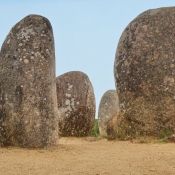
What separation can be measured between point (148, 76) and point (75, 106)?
19.6 ft

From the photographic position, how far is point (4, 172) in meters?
6.70

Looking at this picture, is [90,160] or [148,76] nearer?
[90,160]

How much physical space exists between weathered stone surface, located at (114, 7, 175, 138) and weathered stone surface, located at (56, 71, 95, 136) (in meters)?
5.17

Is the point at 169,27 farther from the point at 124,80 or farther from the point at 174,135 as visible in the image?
the point at 174,135

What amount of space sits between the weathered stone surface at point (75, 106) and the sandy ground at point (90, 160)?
7140 millimetres

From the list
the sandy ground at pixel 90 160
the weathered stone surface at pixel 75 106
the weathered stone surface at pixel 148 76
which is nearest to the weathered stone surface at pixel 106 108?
the weathered stone surface at pixel 75 106

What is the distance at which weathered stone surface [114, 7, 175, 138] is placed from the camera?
1091 cm

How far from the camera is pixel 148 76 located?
11.0 m

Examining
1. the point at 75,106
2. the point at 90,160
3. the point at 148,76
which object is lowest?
the point at 90,160

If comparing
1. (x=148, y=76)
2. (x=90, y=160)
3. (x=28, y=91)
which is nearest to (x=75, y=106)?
(x=148, y=76)

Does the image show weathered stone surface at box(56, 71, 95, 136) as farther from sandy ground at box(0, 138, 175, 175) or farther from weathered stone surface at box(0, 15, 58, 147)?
weathered stone surface at box(0, 15, 58, 147)

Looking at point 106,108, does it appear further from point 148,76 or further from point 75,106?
point 148,76

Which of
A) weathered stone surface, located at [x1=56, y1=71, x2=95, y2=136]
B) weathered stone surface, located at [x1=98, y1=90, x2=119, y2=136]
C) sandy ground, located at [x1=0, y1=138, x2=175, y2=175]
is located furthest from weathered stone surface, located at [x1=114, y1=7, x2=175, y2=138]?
weathered stone surface, located at [x1=98, y1=90, x2=119, y2=136]

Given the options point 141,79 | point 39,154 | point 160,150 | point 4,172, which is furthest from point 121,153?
point 141,79
